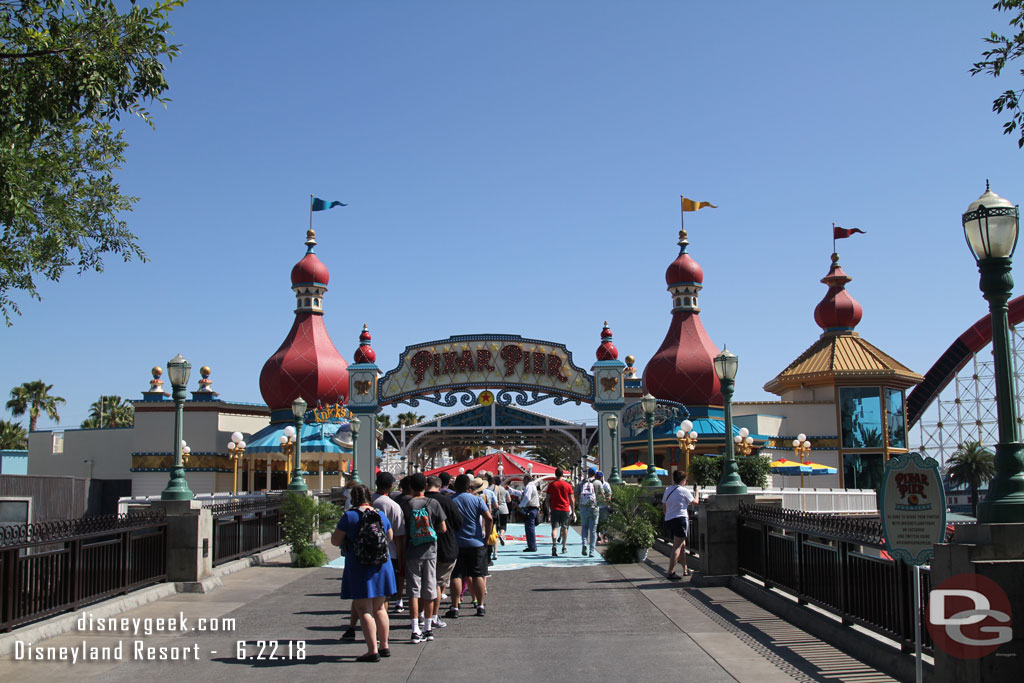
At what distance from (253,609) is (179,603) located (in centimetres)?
113

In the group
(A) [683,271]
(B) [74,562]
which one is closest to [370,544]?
(B) [74,562]

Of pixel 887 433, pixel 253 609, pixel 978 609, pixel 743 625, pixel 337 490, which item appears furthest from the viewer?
pixel 887 433

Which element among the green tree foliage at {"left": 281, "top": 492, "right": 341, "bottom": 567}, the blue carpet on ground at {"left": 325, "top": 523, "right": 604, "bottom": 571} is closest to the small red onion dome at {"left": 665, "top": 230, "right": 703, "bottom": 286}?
the blue carpet on ground at {"left": 325, "top": 523, "right": 604, "bottom": 571}

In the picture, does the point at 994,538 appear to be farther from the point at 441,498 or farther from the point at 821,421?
the point at 821,421

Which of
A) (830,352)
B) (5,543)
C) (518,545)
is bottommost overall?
(518,545)

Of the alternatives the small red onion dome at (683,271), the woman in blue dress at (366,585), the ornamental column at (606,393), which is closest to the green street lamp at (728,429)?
the woman in blue dress at (366,585)

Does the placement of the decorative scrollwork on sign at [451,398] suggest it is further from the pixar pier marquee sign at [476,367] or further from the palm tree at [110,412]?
the palm tree at [110,412]

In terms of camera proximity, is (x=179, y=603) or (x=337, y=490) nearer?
(x=179, y=603)

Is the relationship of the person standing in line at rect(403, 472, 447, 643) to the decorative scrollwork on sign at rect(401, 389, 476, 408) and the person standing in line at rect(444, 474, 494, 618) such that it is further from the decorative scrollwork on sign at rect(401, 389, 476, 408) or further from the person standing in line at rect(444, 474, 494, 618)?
the decorative scrollwork on sign at rect(401, 389, 476, 408)

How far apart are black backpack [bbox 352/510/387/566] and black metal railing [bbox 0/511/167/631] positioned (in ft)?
10.6

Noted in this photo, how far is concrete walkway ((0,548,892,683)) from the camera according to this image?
25.8 feet

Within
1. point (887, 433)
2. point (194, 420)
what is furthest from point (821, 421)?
point (194, 420)

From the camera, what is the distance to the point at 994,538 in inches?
254

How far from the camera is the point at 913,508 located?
655cm
